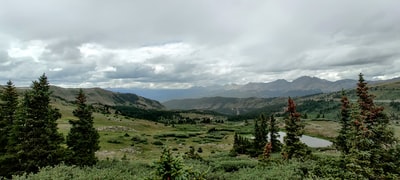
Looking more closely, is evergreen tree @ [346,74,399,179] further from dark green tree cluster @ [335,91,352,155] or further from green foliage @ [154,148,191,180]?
green foliage @ [154,148,191,180]

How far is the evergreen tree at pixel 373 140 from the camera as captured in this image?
25.2 metres

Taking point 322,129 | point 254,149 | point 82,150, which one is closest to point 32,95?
point 82,150

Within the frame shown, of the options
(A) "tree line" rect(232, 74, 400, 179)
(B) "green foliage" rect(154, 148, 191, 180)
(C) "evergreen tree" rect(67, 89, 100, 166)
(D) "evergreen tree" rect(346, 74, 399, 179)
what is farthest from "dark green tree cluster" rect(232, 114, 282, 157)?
(B) "green foliage" rect(154, 148, 191, 180)

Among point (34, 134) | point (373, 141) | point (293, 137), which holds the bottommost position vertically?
point (293, 137)

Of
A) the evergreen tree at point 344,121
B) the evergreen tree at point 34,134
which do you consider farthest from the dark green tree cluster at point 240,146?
the evergreen tree at point 34,134

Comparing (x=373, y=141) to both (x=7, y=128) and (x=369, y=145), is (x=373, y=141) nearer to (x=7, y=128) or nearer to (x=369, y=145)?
(x=369, y=145)

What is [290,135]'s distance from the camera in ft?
126

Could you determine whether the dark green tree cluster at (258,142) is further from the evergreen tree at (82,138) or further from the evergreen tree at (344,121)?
the evergreen tree at (82,138)

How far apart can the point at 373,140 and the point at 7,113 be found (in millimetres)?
39911

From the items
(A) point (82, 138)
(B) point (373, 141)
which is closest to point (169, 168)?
(B) point (373, 141)

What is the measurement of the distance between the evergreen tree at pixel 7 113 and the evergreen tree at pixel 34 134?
116 inches

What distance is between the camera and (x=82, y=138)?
34.4 meters

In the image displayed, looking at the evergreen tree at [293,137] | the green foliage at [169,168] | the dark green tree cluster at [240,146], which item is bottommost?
the dark green tree cluster at [240,146]

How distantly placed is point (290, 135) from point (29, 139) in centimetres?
3042
